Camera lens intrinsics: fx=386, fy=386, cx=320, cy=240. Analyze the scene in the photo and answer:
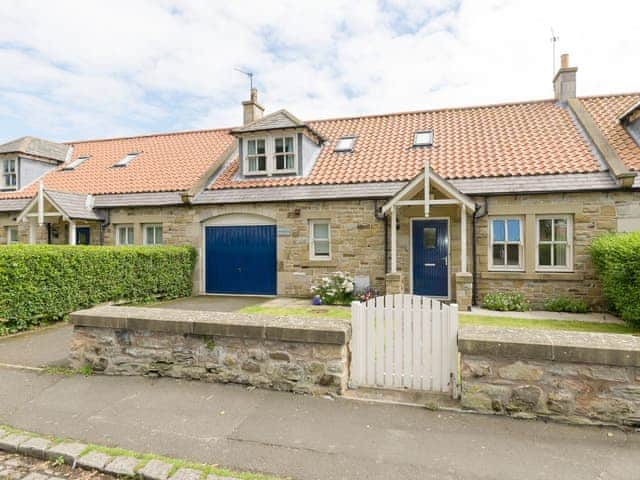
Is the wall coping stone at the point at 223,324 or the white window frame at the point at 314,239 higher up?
the white window frame at the point at 314,239

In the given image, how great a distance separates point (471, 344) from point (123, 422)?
12.9 ft

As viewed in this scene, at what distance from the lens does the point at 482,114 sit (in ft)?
52.0

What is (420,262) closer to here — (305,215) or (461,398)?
(305,215)

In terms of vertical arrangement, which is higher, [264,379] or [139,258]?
[139,258]

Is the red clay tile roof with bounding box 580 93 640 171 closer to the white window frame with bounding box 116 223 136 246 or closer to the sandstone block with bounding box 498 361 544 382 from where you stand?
the sandstone block with bounding box 498 361 544 382

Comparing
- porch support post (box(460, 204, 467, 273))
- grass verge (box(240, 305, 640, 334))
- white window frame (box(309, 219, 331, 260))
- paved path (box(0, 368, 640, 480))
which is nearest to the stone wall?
porch support post (box(460, 204, 467, 273))

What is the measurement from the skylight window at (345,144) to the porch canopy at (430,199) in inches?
170

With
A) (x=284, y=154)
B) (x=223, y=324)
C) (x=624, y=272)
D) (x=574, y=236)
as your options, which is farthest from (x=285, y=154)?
(x=624, y=272)

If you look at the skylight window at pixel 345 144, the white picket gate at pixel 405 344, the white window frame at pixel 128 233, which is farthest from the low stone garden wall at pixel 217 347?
the skylight window at pixel 345 144

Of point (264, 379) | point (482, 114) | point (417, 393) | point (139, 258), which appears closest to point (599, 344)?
point (417, 393)

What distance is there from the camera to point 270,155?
47.9 ft

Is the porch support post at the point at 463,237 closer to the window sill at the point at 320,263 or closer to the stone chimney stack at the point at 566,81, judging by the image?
the window sill at the point at 320,263

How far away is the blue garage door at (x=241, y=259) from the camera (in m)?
13.7

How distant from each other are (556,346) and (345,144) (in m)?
12.7
